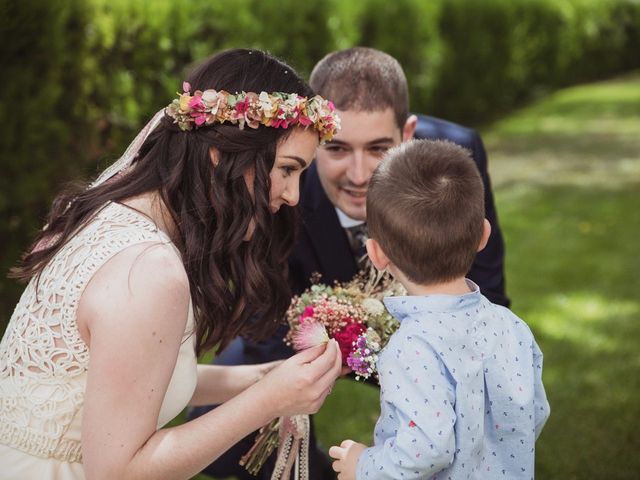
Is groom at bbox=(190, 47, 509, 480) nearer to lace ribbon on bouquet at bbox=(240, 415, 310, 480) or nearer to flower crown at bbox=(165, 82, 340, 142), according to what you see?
lace ribbon on bouquet at bbox=(240, 415, 310, 480)

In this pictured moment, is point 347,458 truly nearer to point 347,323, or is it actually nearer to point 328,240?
point 347,323

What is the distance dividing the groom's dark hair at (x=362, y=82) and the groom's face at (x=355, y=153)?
0.13ft

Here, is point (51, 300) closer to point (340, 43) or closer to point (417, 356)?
point (417, 356)

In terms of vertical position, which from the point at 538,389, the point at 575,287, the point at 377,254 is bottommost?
the point at 575,287

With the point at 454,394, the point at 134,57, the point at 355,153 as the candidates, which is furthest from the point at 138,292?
the point at 134,57

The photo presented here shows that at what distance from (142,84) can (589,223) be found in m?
4.48

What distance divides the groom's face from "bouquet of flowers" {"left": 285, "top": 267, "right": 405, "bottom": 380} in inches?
32.7

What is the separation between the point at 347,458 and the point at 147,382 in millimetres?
611

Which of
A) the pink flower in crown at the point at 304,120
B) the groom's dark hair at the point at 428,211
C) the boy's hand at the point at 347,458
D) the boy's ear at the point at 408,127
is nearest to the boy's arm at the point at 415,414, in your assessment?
the boy's hand at the point at 347,458

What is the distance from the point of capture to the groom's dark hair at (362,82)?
3.66m

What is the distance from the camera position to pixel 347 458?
2.49 metres

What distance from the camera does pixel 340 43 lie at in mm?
10469

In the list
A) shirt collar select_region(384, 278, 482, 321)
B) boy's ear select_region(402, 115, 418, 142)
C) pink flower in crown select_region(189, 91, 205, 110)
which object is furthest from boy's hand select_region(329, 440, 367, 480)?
boy's ear select_region(402, 115, 418, 142)

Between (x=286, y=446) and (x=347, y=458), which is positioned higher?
(x=347, y=458)
